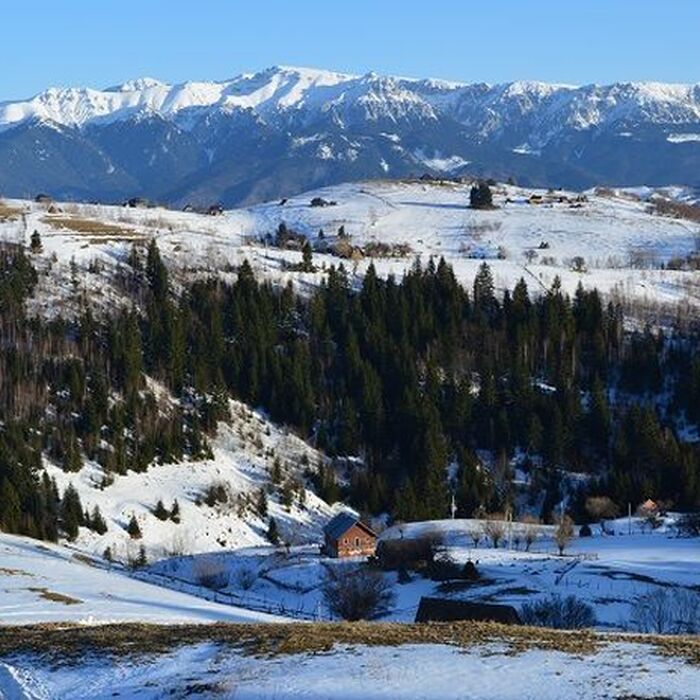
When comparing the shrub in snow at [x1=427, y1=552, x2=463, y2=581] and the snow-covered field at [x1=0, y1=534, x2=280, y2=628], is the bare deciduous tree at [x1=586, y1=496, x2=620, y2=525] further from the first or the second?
the snow-covered field at [x1=0, y1=534, x2=280, y2=628]

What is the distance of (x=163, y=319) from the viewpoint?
352ft

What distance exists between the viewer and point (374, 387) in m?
107

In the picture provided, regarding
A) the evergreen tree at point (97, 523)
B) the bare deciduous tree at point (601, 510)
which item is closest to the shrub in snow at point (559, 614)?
the evergreen tree at point (97, 523)

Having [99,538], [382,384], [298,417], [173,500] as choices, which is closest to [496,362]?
[382,384]

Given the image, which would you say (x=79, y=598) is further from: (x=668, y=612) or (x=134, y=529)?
(x=134, y=529)

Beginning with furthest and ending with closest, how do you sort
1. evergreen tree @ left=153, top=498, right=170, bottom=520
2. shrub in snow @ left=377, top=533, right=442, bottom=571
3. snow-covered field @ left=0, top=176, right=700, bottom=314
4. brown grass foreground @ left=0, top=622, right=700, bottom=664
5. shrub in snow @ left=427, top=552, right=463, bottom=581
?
snow-covered field @ left=0, top=176, right=700, bottom=314 < evergreen tree @ left=153, top=498, right=170, bottom=520 < shrub in snow @ left=377, top=533, right=442, bottom=571 < shrub in snow @ left=427, top=552, right=463, bottom=581 < brown grass foreground @ left=0, top=622, right=700, bottom=664

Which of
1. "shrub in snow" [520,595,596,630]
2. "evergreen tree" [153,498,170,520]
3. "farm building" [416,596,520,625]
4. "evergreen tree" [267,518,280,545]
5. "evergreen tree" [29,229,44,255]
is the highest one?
"evergreen tree" [29,229,44,255]

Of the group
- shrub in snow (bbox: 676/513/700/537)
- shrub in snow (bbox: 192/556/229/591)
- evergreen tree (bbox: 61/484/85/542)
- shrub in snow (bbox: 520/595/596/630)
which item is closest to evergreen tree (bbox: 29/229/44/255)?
evergreen tree (bbox: 61/484/85/542)

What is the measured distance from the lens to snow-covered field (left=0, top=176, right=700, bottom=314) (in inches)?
5020

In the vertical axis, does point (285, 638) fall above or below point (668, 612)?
above

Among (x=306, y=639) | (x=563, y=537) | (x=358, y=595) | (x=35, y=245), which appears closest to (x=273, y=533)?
(x=563, y=537)

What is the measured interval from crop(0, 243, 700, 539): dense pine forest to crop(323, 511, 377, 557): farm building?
54.1 ft

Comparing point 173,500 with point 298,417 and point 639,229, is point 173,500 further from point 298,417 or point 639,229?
point 639,229

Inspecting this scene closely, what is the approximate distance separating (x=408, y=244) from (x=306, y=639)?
151336 mm
